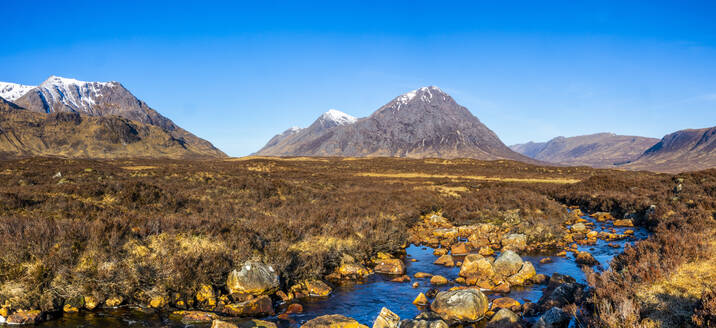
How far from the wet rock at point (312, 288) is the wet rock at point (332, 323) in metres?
2.27

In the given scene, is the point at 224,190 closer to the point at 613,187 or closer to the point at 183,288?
the point at 183,288

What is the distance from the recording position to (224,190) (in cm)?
2400

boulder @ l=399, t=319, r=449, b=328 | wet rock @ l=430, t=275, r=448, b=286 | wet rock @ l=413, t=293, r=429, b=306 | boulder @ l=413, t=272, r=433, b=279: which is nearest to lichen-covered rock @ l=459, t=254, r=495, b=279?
wet rock @ l=430, t=275, r=448, b=286

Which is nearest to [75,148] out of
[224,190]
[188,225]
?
[224,190]

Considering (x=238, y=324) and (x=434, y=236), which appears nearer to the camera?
(x=238, y=324)

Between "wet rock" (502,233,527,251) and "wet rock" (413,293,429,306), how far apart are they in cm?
706

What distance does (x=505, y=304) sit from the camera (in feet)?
31.2

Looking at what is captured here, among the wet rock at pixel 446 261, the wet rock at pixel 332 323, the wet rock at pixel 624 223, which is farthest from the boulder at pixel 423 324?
the wet rock at pixel 624 223

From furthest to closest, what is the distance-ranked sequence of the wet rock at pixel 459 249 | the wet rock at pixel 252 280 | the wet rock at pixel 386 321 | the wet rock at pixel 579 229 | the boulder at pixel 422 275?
the wet rock at pixel 579 229 < the wet rock at pixel 459 249 < the boulder at pixel 422 275 < the wet rock at pixel 252 280 < the wet rock at pixel 386 321

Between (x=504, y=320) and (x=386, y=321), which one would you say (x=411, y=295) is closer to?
(x=386, y=321)

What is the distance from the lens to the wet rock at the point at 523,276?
37.0 ft

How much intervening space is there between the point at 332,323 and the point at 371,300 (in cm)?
238

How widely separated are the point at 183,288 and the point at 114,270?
173 cm

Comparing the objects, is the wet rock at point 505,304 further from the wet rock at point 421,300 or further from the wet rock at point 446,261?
the wet rock at point 446,261
